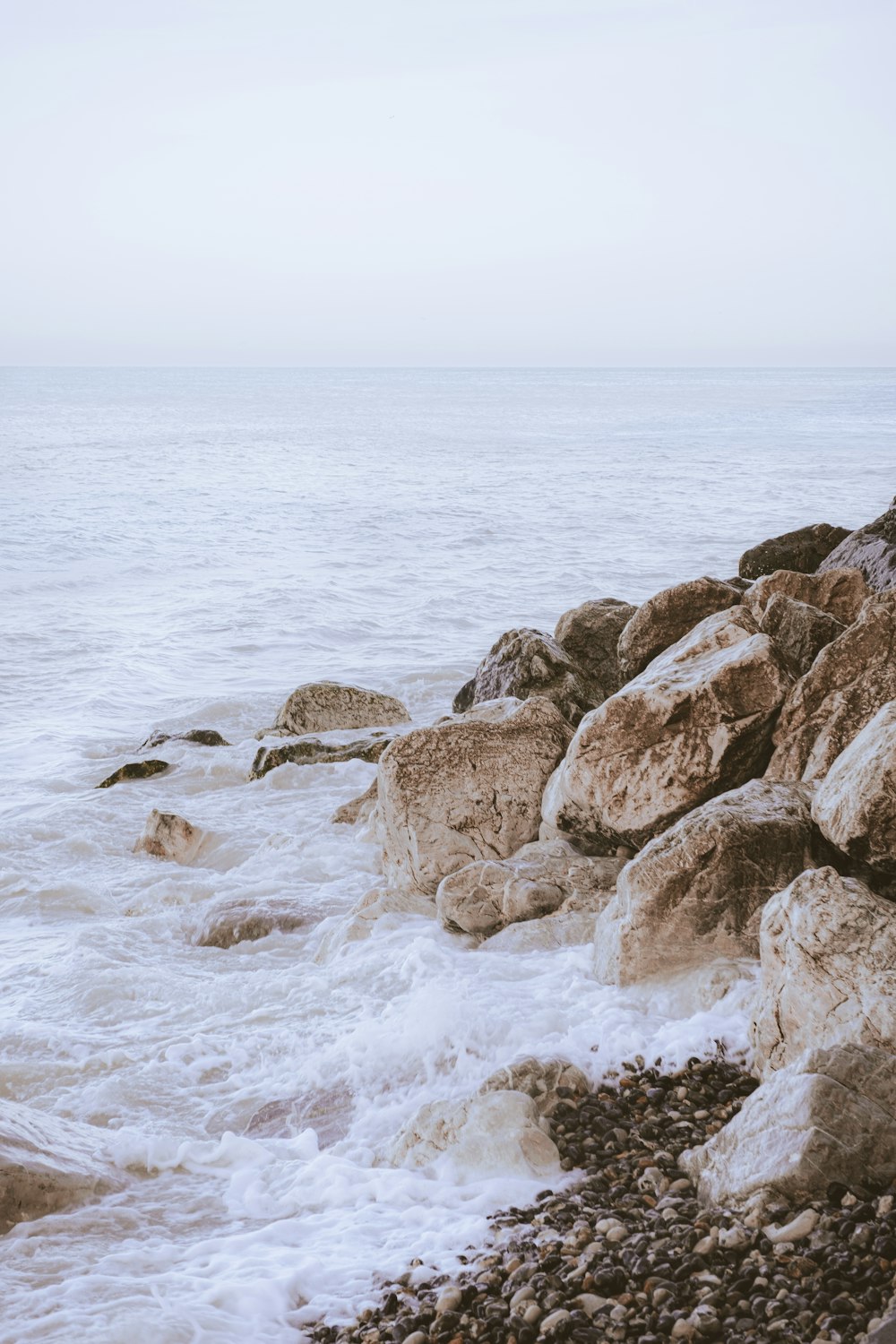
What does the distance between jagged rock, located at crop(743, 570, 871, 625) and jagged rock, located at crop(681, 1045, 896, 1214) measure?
5.44 m

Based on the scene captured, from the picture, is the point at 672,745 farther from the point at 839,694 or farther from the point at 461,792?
the point at 461,792

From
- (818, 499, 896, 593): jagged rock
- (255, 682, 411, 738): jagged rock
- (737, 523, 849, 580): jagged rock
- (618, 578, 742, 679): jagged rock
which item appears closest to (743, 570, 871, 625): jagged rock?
(618, 578, 742, 679): jagged rock

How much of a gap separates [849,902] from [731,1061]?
872 millimetres

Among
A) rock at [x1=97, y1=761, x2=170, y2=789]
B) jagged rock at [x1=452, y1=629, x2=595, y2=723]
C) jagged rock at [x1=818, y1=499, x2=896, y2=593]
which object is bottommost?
rock at [x1=97, y1=761, x2=170, y2=789]

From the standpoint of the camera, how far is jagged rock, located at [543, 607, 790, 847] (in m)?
6.52

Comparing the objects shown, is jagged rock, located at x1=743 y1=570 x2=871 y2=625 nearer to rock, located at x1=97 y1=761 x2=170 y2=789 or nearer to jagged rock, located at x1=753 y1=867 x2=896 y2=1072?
jagged rock, located at x1=753 y1=867 x2=896 y2=1072

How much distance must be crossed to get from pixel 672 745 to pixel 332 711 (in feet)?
20.4

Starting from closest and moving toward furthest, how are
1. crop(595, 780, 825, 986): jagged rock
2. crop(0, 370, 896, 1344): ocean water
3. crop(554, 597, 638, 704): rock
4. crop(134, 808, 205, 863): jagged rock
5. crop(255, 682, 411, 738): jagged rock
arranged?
crop(0, 370, 896, 1344): ocean water → crop(595, 780, 825, 986): jagged rock → crop(134, 808, 205, 863): jagged rock → crop(554, 597, 638, 704): rock → crop(255, 682, 411, 738): jagged rock

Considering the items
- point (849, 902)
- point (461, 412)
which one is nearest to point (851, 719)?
point (849, 902)

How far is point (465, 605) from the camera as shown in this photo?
1984 centimetres

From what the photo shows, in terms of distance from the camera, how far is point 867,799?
195 inches

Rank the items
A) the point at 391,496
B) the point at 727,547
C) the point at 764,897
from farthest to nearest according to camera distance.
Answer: the point at 391,496 < the point at 727,547 < the point at 764,897

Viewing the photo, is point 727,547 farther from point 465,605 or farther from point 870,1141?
point 870,1141

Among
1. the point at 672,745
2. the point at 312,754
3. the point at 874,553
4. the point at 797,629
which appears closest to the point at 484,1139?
the point at 672,745
